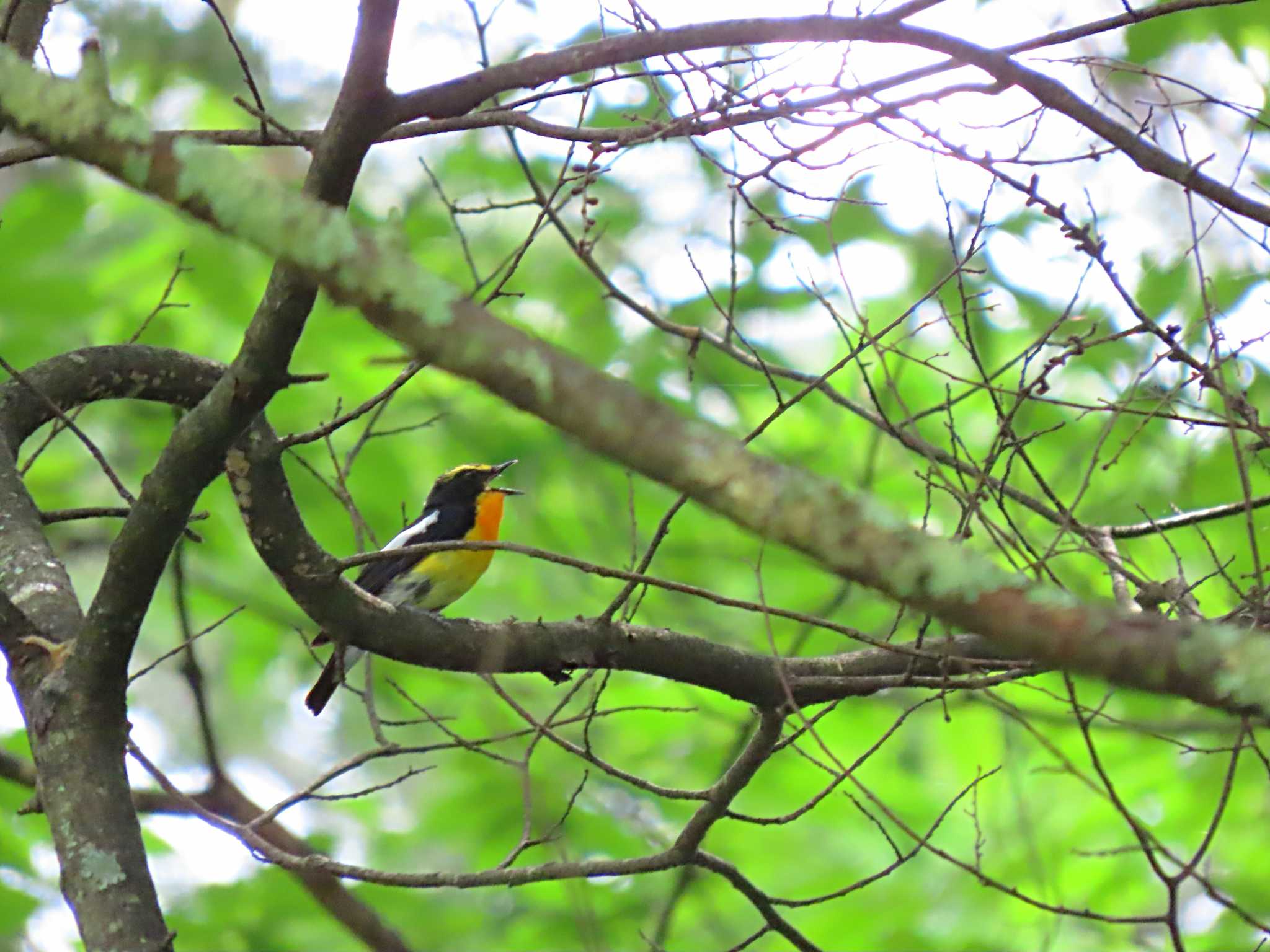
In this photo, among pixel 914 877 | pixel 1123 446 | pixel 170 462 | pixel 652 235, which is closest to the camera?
pixel 170 462

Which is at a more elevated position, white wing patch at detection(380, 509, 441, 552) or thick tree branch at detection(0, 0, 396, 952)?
white wing patch at detection(380, 509, 441, 552)

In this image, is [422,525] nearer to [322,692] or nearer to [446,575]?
[446,575]

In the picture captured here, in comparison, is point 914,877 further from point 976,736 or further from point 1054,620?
point 1054,620

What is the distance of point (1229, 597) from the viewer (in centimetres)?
420

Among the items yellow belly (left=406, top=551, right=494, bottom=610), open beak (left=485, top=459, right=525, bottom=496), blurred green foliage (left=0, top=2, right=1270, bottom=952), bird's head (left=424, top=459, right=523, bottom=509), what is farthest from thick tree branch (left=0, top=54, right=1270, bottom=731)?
bird's head (left=424, top=459, right=523, bottom=509)

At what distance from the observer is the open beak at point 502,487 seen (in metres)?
6.11

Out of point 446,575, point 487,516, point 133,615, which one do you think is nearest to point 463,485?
point 487,516

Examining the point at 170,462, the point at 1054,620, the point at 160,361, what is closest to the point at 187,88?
the point at 160,361

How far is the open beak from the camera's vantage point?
20.0ft

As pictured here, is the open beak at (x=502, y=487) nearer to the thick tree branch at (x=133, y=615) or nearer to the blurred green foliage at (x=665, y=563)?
the blurred green foliage at (x=665, y=563)

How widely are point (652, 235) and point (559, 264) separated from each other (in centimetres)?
63

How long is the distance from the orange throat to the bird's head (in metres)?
0.05

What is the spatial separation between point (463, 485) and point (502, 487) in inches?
9.3

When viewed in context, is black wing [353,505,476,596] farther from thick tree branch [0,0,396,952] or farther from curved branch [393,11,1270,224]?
curved branch [393,11,1270,224]
